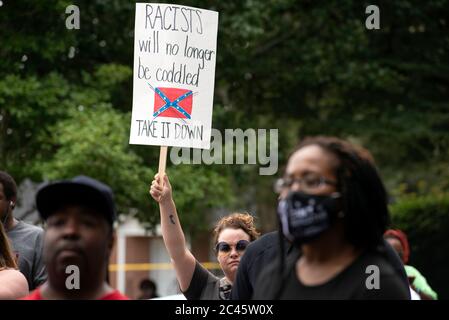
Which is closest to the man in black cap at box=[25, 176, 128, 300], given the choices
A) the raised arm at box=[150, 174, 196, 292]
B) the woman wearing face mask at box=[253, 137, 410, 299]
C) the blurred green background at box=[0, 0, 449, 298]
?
the woman wearing face mask at box=[253, 137, 410, 299]

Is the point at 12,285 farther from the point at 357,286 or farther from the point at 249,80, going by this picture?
the point at 249,80

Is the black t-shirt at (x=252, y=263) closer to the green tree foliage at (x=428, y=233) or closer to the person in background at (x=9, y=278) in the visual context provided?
the person in background at (x=9, y=278)

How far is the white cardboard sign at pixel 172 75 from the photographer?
19.8 ft

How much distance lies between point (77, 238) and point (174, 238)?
2302mm

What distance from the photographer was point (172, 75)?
6070 mm

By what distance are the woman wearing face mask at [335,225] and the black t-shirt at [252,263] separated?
0.86 m

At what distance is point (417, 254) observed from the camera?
59.0 feet

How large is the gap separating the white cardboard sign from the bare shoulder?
1503 millimetres

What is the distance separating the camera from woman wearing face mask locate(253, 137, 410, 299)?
3307 mm

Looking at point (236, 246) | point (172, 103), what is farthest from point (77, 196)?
point (172, 103)

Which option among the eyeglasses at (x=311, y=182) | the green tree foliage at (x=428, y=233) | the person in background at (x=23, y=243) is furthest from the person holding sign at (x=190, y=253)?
the green tree foliage at (x=428, y=233)
